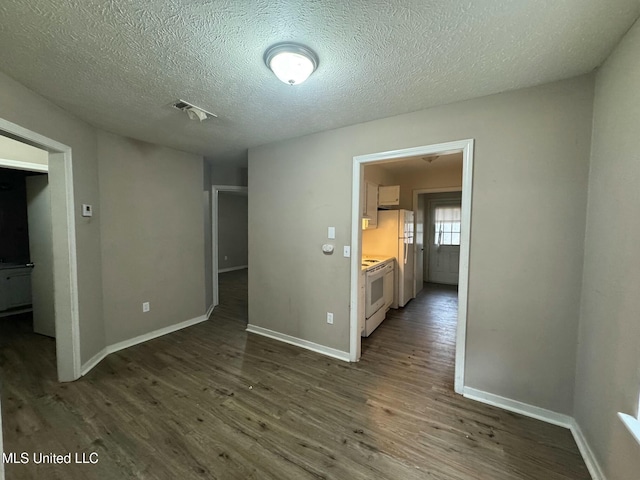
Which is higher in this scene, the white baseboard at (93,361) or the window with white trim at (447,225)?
the window with white trim at (447,225)

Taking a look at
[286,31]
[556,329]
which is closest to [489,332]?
[556,329]

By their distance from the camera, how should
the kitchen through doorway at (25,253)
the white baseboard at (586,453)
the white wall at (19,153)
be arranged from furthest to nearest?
1. the kitchen through doorway at (25,253)
2. the white wall at (19,153)
3. the white baseboard at (586,453)

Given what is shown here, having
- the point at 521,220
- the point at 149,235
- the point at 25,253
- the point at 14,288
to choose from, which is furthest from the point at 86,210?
the point at 521,220

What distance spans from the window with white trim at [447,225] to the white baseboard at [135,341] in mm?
5589

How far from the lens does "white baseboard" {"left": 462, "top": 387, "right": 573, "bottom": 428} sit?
1.77 meters

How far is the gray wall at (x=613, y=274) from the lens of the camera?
1179 mm

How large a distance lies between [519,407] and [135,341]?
3878 millimetres

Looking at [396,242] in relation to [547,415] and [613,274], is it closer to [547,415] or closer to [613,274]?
[547,415]

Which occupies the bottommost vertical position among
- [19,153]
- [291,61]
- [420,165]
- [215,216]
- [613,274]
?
[613,274]

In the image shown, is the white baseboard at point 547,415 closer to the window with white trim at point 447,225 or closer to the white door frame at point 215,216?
the white door frame at point 215,216

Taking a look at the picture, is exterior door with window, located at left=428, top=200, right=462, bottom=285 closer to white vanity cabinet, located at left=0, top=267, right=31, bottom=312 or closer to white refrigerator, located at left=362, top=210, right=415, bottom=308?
white refrigerator, located at left=362, top=210, right=415, bottom=308

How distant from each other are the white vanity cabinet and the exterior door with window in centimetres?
787

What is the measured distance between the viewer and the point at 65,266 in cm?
221

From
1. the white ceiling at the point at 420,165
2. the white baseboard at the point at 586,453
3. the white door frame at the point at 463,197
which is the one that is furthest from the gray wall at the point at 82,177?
the white baseboard at the point at 586,453
